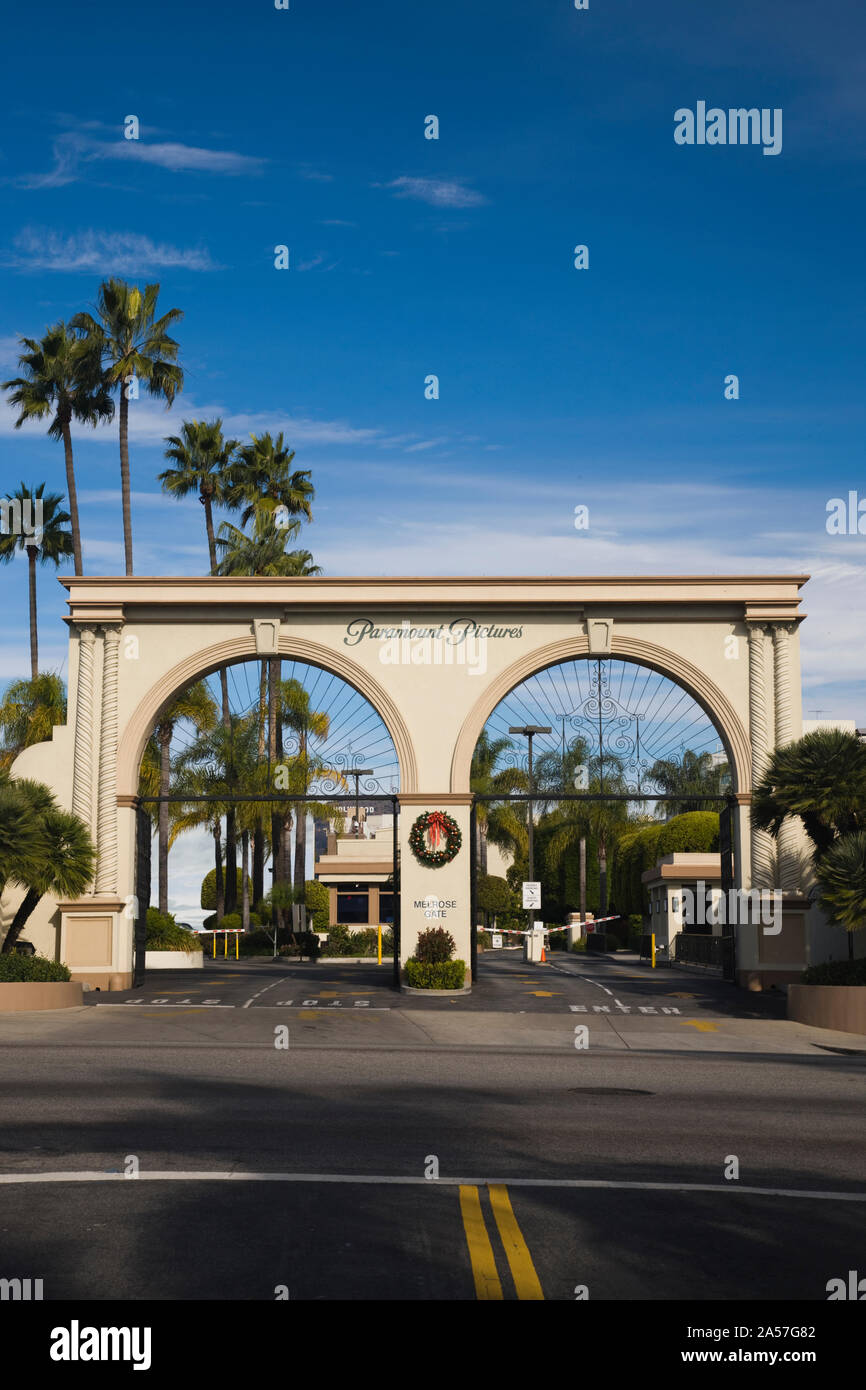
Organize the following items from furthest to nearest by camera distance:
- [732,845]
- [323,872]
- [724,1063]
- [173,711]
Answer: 1. [323,872]
2. [173,711]
3. [732,845]
4. [724,1063]

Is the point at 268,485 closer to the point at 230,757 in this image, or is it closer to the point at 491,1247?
the point at 230,757

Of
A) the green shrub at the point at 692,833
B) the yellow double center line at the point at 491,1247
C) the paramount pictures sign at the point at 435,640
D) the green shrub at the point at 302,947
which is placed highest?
the paramount pictures sign at the point at 435,640

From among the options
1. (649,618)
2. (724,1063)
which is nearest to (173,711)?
(649,618)

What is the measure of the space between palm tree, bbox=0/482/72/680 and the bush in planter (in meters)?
27.1

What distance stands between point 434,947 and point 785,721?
881 centimetres

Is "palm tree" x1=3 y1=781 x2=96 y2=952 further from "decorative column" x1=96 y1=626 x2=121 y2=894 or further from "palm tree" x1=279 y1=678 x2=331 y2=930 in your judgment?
"palm tree" x1=279 y1=678 x2=331 y2=930

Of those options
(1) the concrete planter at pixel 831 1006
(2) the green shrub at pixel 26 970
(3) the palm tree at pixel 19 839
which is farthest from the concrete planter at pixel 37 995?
(1) the concrete planter at pixel 831 1006

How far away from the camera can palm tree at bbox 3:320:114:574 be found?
4678 cm

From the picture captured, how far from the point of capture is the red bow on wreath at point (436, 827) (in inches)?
1139

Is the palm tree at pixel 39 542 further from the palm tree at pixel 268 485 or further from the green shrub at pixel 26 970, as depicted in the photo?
the green shrub at pixel 26 970

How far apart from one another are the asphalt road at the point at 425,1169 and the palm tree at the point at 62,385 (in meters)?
30.7

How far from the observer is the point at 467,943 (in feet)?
96.2

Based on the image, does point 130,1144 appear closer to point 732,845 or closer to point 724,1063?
point 724,1063
